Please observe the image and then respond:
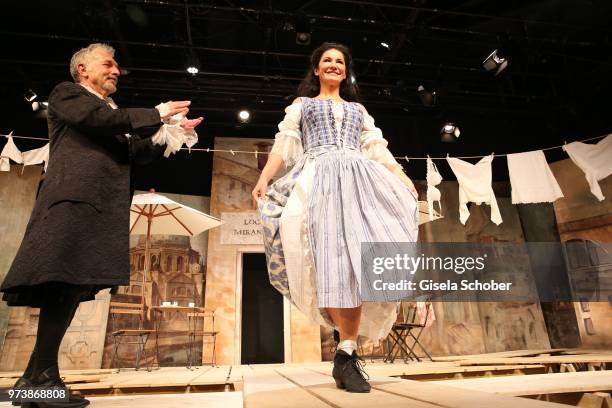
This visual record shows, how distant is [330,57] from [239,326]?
5.81 metres

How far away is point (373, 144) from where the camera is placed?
241cm

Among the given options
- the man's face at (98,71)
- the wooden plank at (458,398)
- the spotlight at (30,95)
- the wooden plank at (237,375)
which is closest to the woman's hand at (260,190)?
the man's face at (98,71)

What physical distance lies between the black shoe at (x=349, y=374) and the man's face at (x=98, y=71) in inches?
59.8

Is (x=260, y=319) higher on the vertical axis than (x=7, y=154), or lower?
lower

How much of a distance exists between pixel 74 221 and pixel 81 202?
7cm

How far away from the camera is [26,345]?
259 inches

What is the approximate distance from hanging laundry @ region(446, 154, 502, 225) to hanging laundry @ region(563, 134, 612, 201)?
131 cm

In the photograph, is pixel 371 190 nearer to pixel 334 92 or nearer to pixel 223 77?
pixel 334 92

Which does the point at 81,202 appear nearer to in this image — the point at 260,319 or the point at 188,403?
the point at 188,403

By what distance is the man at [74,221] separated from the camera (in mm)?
1488

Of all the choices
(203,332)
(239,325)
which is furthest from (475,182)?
(203,332)

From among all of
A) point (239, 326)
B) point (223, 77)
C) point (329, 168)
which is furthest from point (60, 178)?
point (223, 77)

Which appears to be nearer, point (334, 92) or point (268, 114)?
point (334, 92)

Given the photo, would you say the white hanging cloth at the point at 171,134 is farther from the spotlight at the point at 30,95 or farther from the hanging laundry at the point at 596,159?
the hanging laundry at the point at 596,159
